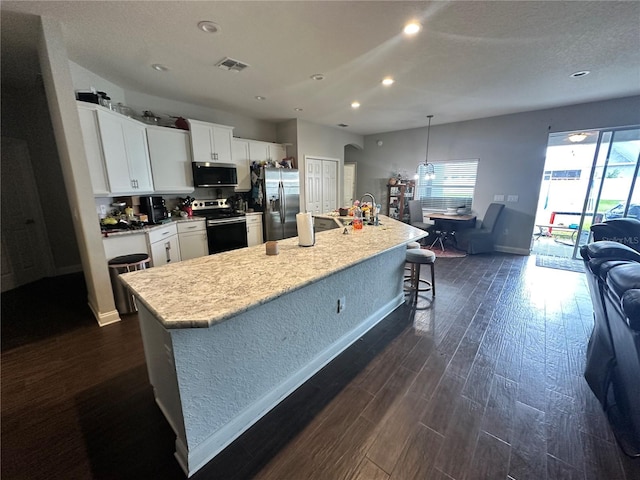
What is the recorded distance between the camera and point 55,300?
127 inches

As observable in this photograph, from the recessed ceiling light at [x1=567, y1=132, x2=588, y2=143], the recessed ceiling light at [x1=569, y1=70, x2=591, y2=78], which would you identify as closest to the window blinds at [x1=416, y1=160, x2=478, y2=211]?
the recessed ceiling light at [x1=567, y1=132, x2=588, y2=143]

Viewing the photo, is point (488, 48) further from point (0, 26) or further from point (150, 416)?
point (0, 26)

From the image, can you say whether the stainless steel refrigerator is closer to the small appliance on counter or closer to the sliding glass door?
the small appliance on counter

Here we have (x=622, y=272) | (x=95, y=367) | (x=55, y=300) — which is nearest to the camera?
(x=622, y=272)

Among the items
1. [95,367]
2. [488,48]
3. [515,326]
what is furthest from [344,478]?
[488,48]

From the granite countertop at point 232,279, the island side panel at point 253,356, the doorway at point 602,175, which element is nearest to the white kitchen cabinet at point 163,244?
the granite countertop at point 232,279

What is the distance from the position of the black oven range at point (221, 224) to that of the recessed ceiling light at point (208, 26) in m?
2.62

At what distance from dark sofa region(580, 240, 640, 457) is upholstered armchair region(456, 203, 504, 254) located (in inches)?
132

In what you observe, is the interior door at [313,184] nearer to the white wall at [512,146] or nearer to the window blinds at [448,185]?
the white wall at [512,146]

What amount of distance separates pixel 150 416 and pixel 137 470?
35 centimetres

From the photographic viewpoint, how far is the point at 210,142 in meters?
4.34

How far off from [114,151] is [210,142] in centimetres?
162

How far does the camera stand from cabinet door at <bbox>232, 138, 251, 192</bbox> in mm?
4754

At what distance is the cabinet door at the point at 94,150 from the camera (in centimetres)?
259
